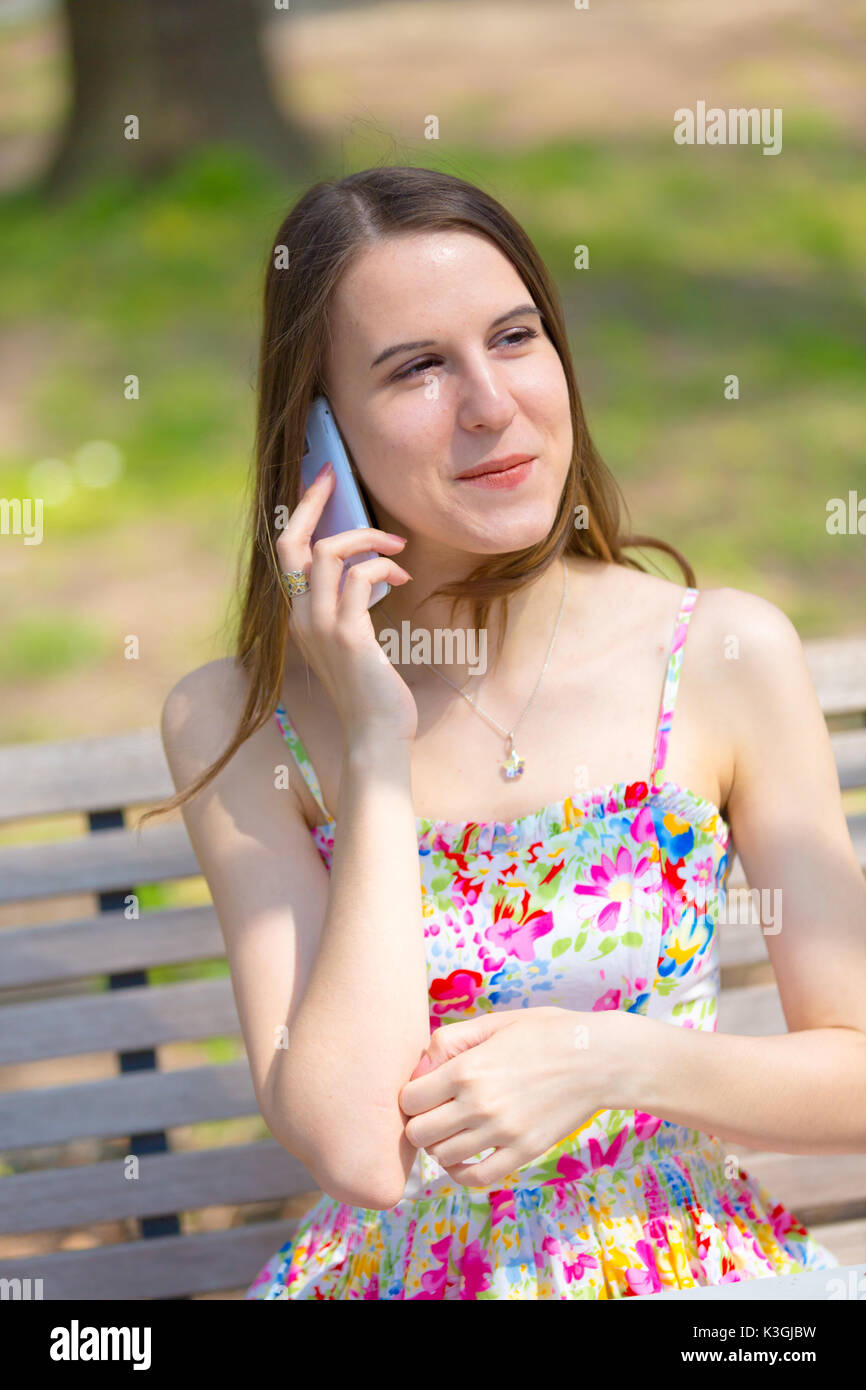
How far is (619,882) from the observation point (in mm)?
2367

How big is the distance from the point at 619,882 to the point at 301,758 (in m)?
0.59

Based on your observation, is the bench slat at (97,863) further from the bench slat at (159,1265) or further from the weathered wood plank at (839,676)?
the weathered wood plank at (839,676)

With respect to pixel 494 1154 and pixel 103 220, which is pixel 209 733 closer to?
pixel 494 1154

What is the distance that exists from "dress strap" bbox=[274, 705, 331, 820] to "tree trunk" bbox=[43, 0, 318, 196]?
9634mm

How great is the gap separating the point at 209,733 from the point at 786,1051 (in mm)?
1100

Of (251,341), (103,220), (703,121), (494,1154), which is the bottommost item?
(494,1154)

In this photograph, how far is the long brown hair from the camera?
2357 mm

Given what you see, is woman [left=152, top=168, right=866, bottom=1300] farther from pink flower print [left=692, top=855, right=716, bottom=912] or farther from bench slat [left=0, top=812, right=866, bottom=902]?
bench slat [left=0, top=812, right=866, bottom=902]

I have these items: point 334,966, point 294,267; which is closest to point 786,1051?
point 334,966

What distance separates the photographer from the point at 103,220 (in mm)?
11547
